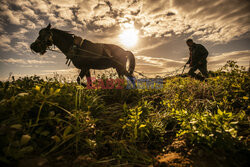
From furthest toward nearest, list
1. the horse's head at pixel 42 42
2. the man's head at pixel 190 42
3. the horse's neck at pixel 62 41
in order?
the man's head at pixel 190 42 < the horse's neck at pixel 62 41 < the horse's head at pixel 42 42

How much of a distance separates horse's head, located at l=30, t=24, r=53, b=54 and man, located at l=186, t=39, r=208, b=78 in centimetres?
775

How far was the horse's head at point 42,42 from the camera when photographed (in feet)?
→ 17.3

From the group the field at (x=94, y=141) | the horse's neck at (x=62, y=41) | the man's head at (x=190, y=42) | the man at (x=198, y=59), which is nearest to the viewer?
the field at (x=94, y=141)

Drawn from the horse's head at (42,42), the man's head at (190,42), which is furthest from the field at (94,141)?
the man's head at (190,42)

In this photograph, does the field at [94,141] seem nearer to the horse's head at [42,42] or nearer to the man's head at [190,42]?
the horse's head at [42,42]

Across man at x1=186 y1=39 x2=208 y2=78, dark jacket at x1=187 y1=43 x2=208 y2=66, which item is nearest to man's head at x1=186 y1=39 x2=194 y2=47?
man at x1=186 y1=39 x2=208 y2=78

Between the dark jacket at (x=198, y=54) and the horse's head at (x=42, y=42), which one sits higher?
the horse's head at (x=42, y=42)

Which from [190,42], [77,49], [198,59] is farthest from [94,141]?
[190,42]

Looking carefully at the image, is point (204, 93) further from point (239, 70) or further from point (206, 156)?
point (206, 156)

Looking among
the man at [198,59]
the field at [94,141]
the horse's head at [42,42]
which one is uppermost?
the horse's head at [42,42]

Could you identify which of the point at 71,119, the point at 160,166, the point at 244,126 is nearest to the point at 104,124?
the point at 71,119

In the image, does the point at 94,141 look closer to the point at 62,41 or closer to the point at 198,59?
the point at 62,41

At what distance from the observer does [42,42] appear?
5262 millimetres

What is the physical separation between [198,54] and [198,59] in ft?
0.93
